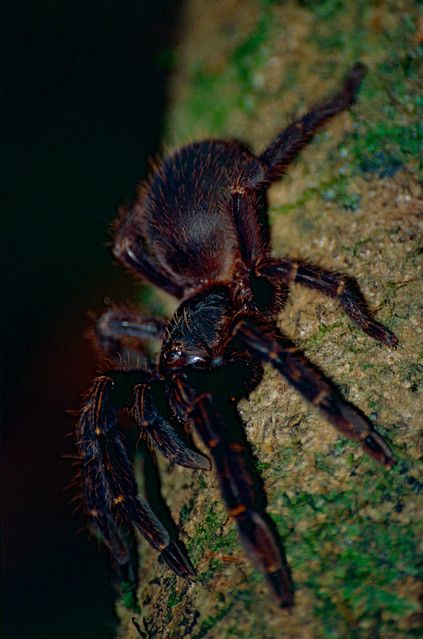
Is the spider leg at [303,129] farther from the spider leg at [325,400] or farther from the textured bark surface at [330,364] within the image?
the spider leg at [325,400]

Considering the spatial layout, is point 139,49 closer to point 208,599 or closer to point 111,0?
point 111,0

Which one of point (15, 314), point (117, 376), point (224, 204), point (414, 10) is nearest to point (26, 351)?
point (15, 314)

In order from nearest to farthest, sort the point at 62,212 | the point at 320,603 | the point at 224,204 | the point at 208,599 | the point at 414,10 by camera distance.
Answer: the point at 320,603, the point at 208,599, the point at 224,204, the point at 414,10, the point at 62,212

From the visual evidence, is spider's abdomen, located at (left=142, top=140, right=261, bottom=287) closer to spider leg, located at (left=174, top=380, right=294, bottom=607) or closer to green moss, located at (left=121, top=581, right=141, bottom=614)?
spider leg, located at (left=174, top=380, right=294, bottom=607)

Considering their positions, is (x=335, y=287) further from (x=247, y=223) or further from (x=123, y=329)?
(x=123, y=329)

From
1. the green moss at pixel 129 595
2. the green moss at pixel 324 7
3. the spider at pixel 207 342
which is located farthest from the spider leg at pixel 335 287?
the green moss at pixel 324 7

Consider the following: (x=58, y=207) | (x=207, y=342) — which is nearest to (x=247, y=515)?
(x=207, y=342)
